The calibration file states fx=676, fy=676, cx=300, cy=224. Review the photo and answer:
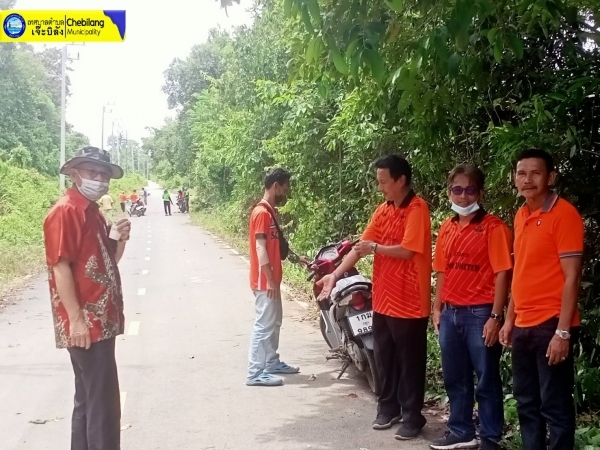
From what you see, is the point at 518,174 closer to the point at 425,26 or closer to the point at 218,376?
the point at 425,26

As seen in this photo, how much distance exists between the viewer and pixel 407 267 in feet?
14.7

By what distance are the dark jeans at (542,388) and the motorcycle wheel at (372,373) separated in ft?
4.58

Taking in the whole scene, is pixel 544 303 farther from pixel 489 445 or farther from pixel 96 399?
pixel 96 399

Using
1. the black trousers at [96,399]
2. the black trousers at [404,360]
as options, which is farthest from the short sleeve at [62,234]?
the black trousers at [404,360]

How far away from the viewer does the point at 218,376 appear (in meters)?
6.38

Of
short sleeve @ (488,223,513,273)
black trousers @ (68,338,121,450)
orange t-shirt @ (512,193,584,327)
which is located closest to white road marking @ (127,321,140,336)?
black trousers @ (68,338,121,450)

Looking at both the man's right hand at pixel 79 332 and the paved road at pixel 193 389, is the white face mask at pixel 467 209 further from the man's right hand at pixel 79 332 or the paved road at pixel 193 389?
the man's right hand at pixel 79 332

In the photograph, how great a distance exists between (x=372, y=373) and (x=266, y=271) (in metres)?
1.24

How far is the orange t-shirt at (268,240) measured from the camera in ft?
19.2

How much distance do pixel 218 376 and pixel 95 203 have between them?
9.84 ft

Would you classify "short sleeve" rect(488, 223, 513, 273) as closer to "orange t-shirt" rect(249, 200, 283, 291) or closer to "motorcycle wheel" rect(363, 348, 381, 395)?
Answer: "motorcycle wheel" rect(363, 348, 381, 395)

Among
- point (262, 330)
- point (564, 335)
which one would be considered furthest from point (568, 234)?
point (262, 330)

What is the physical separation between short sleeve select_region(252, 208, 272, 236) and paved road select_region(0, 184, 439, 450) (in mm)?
1385

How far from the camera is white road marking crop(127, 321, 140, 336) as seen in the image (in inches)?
333
